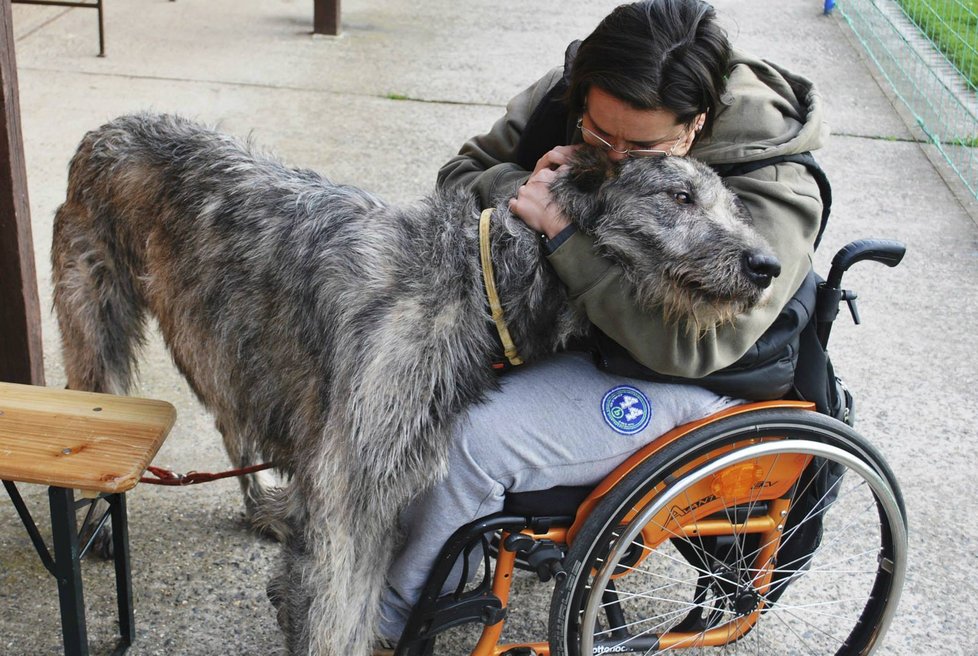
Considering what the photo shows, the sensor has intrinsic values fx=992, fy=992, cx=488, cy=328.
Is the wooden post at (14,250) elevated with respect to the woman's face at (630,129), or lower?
lower

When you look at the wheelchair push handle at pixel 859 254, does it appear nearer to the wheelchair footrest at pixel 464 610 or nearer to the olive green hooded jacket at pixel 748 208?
the olive green hooded jacket at pixel 748 208

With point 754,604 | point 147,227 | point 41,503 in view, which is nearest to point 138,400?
point 147,227

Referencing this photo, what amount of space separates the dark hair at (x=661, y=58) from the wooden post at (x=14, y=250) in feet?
6.23

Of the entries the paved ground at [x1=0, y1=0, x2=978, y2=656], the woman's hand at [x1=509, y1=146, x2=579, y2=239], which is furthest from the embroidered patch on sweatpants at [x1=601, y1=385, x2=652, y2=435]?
the paved ground at [x1=0, y1=0, x2=978, y2=656]

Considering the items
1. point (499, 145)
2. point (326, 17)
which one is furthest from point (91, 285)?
point (326, 17)

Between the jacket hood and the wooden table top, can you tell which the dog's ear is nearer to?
the jacket hood

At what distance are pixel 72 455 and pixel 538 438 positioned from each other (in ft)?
3.58

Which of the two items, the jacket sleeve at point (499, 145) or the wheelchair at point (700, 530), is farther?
the jacket sleeve at point (499, 145)

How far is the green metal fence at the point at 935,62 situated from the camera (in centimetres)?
627

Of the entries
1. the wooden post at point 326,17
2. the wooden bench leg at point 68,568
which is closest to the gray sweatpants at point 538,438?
the wooden bench leg at point 68,568

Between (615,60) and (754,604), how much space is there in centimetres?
139

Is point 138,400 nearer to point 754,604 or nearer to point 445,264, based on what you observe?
point 445,264

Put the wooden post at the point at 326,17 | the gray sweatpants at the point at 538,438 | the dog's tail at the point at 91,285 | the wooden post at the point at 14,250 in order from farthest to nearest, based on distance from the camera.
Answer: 1. the wooden post at the point at 326,17
2. the wooden post at the point at 14,250
3. the dog's tail at the point at 91,285
4. the gray sweatpants at the point at 538,438

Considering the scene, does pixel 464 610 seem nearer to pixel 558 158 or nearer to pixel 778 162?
pixel 558 158
